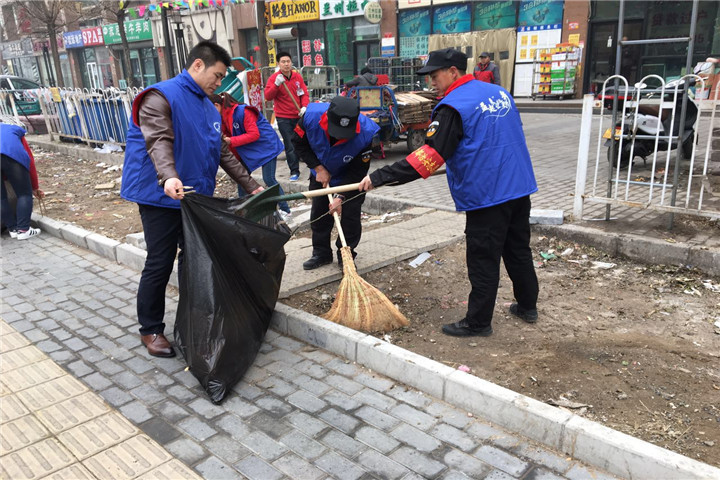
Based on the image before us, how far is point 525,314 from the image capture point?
3.66 m

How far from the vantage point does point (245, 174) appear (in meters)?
3.87

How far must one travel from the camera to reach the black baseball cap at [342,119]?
3.95 m

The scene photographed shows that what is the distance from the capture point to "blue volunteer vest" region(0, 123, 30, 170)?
19.1 feet

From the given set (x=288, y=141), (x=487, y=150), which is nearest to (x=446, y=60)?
(x=487, y=150)

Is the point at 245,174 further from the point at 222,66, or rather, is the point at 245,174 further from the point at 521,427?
the point at 521,427

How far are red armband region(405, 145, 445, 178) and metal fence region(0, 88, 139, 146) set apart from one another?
9028 millimetres

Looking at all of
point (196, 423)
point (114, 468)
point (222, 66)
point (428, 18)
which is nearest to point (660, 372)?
point (196, 423)

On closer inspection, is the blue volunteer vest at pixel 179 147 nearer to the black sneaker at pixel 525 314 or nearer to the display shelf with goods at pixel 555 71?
the black sneaker at pixel 525 314

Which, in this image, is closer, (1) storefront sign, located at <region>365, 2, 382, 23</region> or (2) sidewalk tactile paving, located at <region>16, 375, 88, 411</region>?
(2) sidewalk tactile paving, located at <region>16, 375, 88, 411</region>

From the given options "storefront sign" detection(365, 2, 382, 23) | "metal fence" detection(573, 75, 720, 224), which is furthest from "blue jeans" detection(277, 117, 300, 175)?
"storefront sign" detection(365, 2, 382, 23)

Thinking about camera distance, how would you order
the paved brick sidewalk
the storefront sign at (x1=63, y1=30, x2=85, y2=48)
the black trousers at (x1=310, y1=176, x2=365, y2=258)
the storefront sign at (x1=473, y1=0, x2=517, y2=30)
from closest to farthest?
the paved brick sidewalk → the black trousers at (x1=310, y1=176, x2=365, y2=258) → the storefront sign at (x1=473, y1=0, x2=517, y2=30) → the storefront sign at (x1=63, y1=30, x2=85, y2=48)

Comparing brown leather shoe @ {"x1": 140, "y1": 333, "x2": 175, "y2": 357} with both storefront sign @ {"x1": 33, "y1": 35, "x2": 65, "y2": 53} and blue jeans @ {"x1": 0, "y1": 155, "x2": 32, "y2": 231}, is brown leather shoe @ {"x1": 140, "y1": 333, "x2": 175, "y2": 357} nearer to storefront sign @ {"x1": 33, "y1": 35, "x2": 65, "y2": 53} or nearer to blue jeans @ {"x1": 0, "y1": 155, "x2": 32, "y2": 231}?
blue jeans @ {"x1": 0, "y1": 155, "x2": 32, "y2": 231}

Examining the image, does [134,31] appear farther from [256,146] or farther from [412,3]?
[256,146]

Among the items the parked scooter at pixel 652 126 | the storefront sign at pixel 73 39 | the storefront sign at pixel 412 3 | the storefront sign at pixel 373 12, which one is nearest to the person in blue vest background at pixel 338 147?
the parked scooter at pixel 652 126
